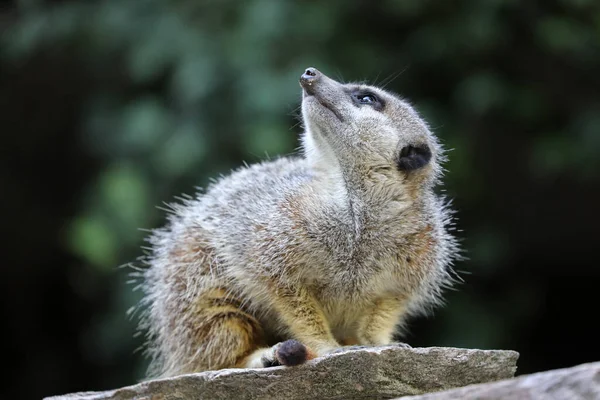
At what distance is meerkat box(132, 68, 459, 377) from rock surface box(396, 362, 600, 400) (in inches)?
38.4

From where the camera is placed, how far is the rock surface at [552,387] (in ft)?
6.96

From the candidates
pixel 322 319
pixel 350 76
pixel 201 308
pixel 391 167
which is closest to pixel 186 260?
pixel 201 308

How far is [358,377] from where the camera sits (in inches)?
111

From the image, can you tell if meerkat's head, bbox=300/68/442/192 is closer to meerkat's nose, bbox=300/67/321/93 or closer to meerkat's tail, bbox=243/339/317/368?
meerkat's nose, bbox=300/67/321/93

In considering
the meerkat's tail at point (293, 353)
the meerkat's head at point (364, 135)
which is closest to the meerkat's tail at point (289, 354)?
the meerkat's tail at point (293, 353)

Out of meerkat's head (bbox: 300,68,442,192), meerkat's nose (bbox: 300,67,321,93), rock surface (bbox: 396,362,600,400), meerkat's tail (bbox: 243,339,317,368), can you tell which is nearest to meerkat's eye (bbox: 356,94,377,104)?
meerkat's head (bbox: 300,68,442,192)

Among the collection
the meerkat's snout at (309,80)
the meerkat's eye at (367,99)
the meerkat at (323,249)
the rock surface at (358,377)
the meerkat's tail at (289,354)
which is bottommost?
the rock surface at (358,377)

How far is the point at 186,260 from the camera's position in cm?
365

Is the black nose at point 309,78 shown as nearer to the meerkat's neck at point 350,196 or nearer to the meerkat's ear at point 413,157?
the meerkat's neck at point 350,196

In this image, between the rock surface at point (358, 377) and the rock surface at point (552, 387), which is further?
the rock surface at point (358, 377)

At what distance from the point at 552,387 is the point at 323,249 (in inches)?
47.8

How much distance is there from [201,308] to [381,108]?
1118mm

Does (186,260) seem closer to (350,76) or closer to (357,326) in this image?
(357,326)

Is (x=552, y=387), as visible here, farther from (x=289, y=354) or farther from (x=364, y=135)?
(x=364, y=135)
